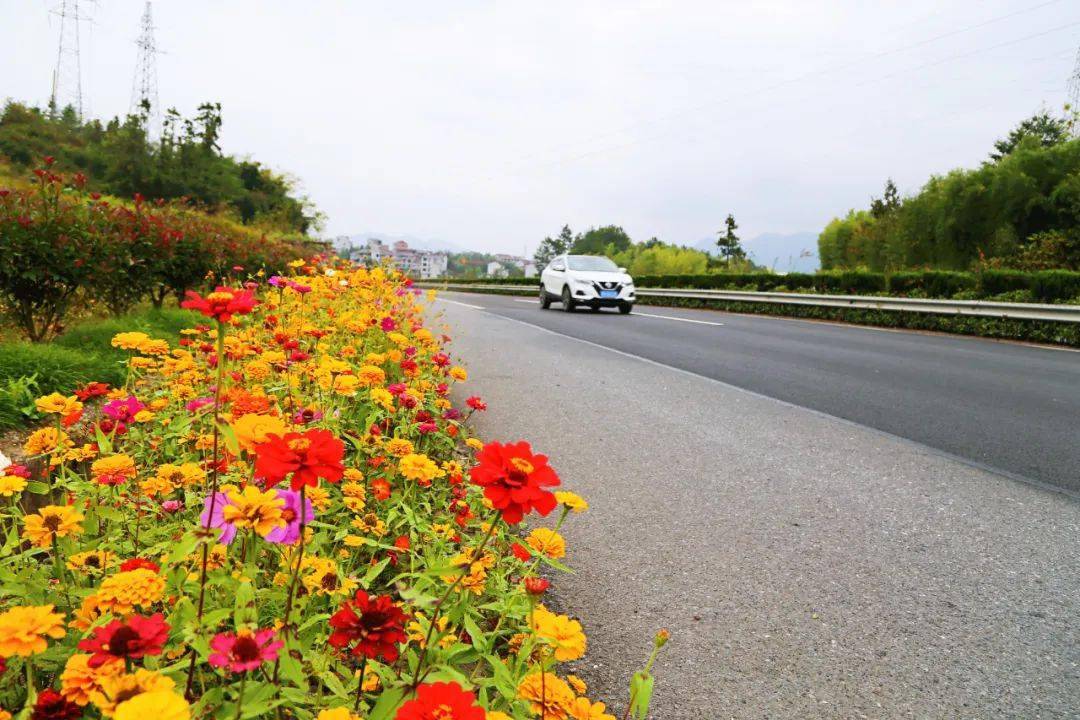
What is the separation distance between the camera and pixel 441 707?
2.92 feet

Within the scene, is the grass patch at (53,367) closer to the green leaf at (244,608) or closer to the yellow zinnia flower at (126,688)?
the green leaf at (244,608)

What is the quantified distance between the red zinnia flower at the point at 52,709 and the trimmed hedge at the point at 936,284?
14.6 meters

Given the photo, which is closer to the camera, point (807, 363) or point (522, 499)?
point (522, 499)

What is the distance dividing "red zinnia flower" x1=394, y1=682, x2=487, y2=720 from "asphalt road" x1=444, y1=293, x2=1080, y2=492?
4.17 m

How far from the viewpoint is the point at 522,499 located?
1.09 m

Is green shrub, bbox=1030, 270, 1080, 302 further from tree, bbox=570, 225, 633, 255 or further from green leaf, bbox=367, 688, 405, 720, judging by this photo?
tree, bbox=570, 225, 633, 255

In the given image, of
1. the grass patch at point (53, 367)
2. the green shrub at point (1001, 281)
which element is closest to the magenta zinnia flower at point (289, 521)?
the grass patch at point (53, 367)

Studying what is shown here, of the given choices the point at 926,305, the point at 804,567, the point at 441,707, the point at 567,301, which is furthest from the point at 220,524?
the point at 567,301

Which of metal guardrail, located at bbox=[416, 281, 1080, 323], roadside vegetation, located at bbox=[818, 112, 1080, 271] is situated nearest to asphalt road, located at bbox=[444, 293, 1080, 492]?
metal guardrail, located at bbox=[416, 281, 1080, 323]

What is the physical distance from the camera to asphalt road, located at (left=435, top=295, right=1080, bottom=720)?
6.43 ft

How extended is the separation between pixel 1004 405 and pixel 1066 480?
2.17 m

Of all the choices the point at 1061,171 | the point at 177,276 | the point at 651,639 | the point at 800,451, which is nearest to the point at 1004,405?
the point at 800,451

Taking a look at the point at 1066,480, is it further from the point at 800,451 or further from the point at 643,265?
the point at 643,265

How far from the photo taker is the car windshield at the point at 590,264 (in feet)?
56.4
